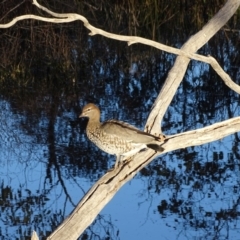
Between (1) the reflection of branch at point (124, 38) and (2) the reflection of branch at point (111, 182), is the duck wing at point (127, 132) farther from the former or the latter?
(1) the reflection of branch at point (124, 38)

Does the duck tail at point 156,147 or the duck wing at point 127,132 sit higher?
the duck wing at point 127,132

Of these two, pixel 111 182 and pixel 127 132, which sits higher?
pixel 127 132

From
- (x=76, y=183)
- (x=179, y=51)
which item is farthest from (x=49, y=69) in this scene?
(x=179, y=51)

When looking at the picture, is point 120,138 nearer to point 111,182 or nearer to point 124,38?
point 111,182

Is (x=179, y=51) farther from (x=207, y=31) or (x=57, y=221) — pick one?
(x=57, y=221)

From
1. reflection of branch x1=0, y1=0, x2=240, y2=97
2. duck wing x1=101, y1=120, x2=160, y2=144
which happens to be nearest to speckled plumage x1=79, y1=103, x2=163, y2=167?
duck wing x1=101, y1=120, x2=160, y2=144

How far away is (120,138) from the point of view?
15.8 ft

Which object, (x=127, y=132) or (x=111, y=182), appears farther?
(x=127, y=132)

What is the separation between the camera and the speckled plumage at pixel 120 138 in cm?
441

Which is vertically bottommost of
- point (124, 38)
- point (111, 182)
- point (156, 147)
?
point (111, 182)

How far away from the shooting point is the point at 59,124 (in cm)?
840

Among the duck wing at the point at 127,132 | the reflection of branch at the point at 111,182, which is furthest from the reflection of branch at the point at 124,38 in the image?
the duck wing at the point at 127,132

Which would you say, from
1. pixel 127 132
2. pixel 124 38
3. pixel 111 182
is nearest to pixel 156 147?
pixel 111 182

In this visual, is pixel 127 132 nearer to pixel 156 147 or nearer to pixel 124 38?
pixel 156 147
